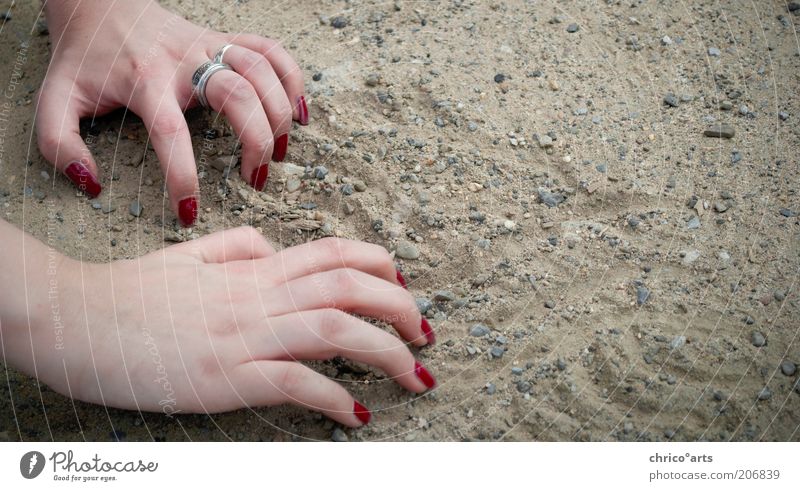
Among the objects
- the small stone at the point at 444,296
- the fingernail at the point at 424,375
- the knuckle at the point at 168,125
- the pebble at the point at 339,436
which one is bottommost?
the pebble at the point at 339,436

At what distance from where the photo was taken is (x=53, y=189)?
7.58 feet

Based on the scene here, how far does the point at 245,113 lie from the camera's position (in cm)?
221

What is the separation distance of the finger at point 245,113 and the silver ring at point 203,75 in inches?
0.9

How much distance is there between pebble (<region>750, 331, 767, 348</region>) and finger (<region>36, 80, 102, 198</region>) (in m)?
1.94

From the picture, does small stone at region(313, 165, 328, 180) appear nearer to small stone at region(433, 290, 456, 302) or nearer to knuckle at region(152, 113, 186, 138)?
knuckle at region(152, 113, 186, 138)

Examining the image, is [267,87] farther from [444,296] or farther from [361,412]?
[361,412]

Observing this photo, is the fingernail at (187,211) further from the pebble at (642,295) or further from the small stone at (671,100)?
the small stone at (671,100)

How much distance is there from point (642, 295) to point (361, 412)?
32.6 inches

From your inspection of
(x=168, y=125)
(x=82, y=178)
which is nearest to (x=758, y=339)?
(x=168, y=125)

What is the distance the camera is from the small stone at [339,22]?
276 centimetres

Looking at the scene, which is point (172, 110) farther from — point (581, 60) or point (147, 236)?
point (581, 60)

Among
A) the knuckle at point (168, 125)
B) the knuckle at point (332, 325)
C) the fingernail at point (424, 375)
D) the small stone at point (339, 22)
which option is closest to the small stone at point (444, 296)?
the fingernail at point (424, 375)

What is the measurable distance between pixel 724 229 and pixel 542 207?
1.72ft
